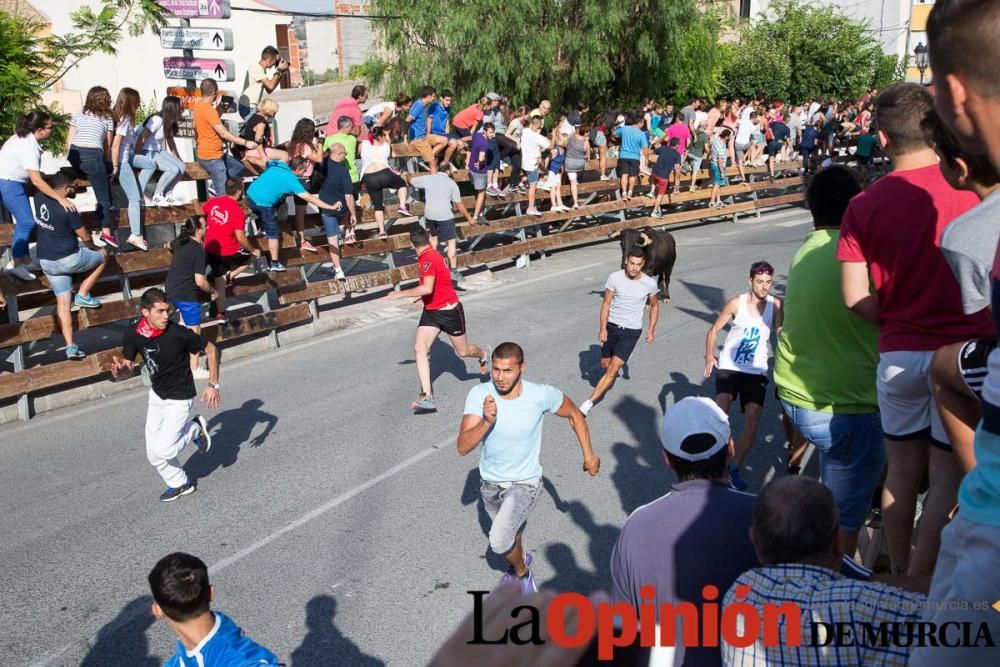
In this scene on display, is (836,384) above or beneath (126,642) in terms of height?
above

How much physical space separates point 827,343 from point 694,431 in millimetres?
1271

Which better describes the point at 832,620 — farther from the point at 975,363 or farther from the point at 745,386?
the point at 745,386

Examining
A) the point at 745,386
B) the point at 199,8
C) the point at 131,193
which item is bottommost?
the point at 745,386

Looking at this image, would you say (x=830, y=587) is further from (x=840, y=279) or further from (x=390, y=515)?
(x=390, y=515)

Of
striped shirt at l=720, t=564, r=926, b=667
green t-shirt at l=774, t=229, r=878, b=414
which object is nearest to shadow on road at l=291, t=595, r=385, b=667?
green t-shirt at l=774, t=229, r=878, b=414

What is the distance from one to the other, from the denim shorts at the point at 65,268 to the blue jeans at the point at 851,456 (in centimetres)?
841

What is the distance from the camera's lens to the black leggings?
14.7 metres

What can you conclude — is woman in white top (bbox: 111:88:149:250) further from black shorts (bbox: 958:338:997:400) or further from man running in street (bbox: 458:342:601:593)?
black shorts (bbox: 958:338:997:400)

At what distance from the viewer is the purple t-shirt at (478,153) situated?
16.3 meters

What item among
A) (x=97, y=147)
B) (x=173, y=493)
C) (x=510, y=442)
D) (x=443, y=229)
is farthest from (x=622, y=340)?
(x=97, y=147)

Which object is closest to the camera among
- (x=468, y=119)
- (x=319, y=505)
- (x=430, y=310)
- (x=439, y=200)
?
(x=319, y=505)

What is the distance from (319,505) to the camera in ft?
24.6

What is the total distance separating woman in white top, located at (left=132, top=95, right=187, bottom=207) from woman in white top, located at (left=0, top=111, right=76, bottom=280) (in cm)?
186

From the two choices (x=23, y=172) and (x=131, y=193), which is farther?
(x=131, y=193)
